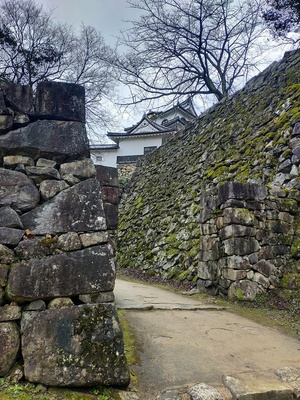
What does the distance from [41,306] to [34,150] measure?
1231 millimetres

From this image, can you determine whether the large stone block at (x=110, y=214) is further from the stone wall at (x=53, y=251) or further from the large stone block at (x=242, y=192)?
the large stone block at (x=242, y=192)

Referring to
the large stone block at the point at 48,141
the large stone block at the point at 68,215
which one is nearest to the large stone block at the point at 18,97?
the large stone block at the point at 48,141

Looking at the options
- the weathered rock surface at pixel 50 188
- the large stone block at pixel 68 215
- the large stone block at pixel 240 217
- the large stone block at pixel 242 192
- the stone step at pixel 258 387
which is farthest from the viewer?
the large stone block at pixel 242 192

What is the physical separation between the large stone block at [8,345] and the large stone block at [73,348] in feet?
0.18

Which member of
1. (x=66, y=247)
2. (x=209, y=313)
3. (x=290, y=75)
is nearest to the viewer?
(x=66, y=247)

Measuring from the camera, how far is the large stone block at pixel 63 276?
2.10 meters

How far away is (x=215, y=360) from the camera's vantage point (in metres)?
2.70

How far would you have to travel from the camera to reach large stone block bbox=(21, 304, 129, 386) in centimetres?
A: 196

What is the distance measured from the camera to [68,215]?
237 centimetres

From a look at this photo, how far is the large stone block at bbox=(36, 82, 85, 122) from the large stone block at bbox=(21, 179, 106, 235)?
69 centimetres

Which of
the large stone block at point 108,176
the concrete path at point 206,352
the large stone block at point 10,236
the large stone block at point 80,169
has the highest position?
the large stone block at point 108,176

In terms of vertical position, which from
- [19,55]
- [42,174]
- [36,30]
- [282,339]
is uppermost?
[36,30]

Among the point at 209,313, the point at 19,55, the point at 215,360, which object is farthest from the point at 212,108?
the point at 215,360

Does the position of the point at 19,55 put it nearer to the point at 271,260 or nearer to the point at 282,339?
the point at 271,260
